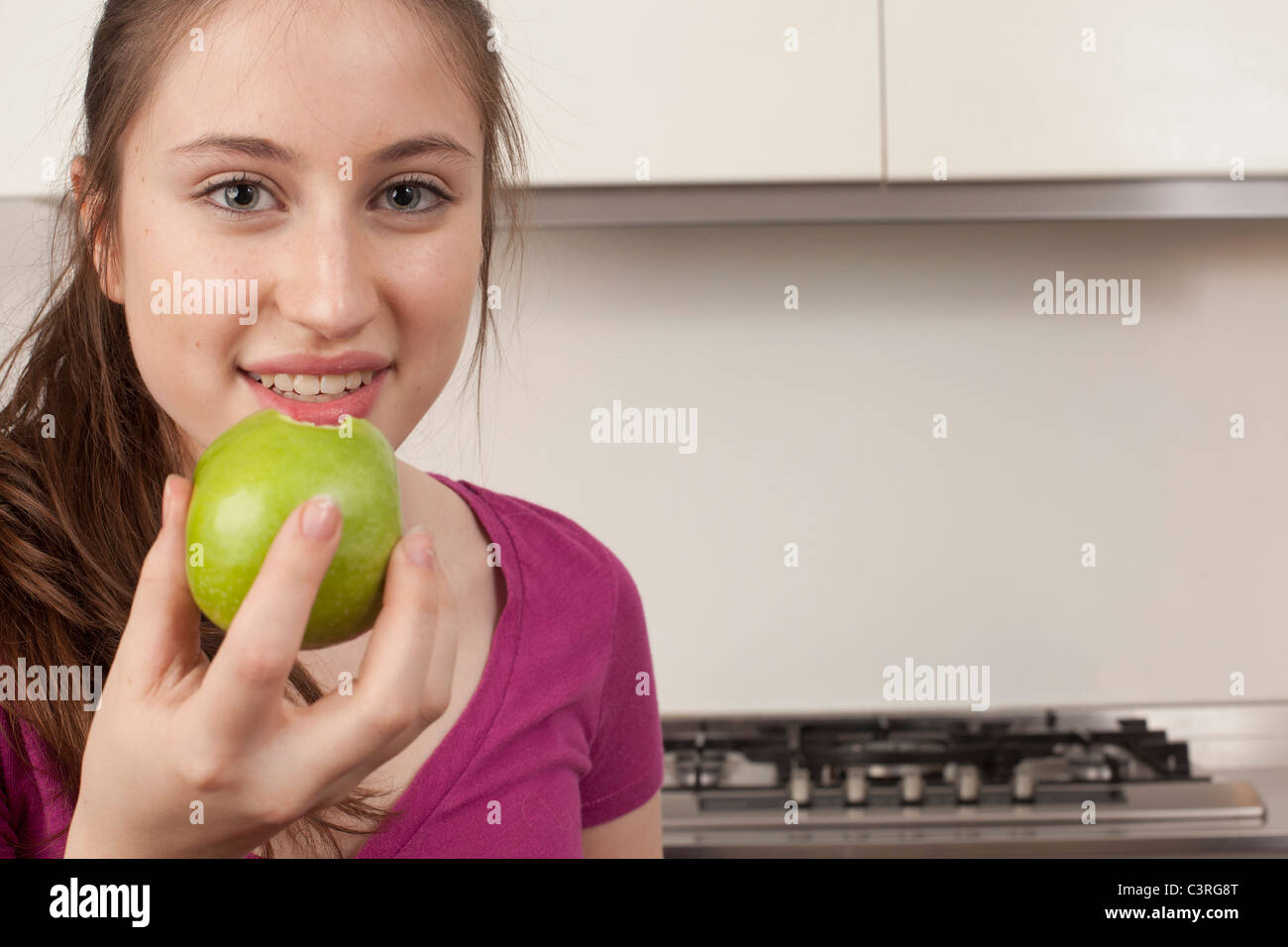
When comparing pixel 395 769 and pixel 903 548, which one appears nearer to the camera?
pixel 395 769

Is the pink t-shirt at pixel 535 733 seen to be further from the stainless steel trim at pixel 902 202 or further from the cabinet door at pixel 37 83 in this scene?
the cabinet door at pixel 37 83

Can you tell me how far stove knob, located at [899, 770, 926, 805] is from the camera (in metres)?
1.62

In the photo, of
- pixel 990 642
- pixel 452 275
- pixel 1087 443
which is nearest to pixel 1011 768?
pixel 990 642

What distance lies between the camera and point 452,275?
2.56ft

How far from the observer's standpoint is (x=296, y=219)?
2.35 feet

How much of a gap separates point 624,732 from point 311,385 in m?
0.41

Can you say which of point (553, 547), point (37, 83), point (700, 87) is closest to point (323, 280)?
point (553, 547)

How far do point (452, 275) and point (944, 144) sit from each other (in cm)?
94

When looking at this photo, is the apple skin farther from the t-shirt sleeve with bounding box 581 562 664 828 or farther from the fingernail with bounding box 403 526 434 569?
the t-shirt sleeve with bounding box 581 562 664 828

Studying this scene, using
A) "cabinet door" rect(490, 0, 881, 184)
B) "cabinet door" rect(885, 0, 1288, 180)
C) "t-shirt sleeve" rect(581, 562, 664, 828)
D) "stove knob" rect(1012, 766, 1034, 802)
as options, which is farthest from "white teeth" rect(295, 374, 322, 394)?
"stove knob" rect(1012, 766, 1034, 802)

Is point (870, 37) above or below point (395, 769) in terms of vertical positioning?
above

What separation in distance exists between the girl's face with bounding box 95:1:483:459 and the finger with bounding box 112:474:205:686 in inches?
7.2

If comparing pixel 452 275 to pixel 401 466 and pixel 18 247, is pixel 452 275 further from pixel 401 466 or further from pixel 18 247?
pixel 18 247

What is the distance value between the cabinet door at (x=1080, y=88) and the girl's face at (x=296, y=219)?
90 cm
